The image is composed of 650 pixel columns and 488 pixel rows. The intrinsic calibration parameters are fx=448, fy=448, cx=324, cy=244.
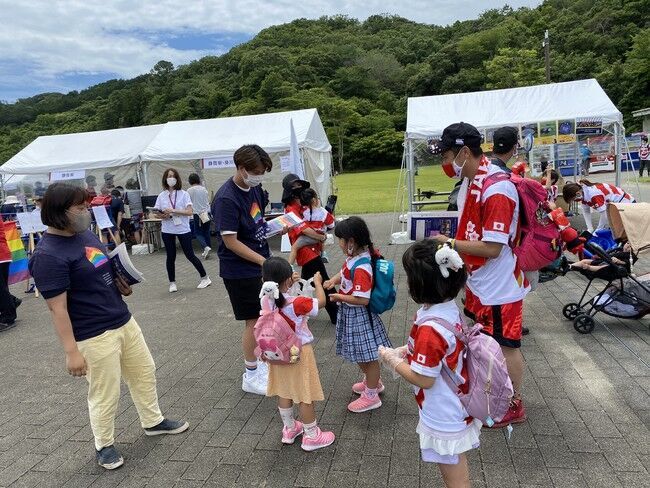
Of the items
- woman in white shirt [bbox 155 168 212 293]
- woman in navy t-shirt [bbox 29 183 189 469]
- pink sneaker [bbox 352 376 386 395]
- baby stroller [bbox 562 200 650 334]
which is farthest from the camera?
woman in white shirt [bbox 155 168 212 293]

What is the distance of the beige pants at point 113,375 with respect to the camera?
2611 millimetres

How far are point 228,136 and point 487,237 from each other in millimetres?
10732

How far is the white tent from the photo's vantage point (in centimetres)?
1130

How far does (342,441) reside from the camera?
2.86 meters

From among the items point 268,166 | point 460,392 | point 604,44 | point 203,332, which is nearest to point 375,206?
point 203,332

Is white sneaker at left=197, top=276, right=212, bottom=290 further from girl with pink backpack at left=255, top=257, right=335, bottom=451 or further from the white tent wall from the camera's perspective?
girl with pink backpack at left=255, top=257, right=335, bottom=451

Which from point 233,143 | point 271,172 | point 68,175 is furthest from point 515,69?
point 68,175

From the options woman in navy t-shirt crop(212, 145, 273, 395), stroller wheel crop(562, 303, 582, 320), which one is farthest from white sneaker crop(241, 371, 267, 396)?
stroller wheel crop(562, 303, 582, 320)

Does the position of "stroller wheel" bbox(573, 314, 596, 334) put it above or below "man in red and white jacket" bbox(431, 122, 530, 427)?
below

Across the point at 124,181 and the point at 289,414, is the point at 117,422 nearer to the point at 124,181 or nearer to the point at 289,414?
the point at 289,414

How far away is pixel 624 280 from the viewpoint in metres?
4.41

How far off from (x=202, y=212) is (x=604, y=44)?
53526 mm

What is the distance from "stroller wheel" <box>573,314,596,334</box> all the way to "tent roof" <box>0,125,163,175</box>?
10.8 m

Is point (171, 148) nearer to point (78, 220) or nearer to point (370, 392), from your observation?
point (78, 220)
